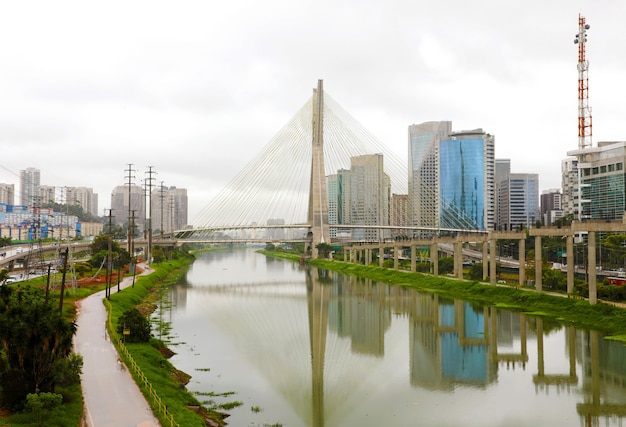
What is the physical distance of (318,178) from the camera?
51375mm

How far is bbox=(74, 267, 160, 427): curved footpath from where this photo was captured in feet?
30.8

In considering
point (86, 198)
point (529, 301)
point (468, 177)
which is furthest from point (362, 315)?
point (86, 198)

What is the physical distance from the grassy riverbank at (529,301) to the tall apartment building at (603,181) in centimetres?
1352

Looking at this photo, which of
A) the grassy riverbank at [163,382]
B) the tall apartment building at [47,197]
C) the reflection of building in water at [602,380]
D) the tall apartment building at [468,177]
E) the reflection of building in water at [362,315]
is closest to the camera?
the grassy riverbank at [163,382]

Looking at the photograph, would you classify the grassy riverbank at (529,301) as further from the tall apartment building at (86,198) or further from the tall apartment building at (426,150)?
the tall apartment building at (86,198)

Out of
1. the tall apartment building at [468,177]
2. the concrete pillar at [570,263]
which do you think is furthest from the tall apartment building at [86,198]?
the concrete pillar at [570,263]

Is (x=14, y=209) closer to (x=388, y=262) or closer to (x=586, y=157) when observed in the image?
(x=388, y=262)

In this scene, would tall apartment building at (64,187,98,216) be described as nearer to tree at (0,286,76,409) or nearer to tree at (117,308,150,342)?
tree at (117,308,150,342)

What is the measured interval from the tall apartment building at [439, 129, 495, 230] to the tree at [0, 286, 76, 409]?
82765 mm

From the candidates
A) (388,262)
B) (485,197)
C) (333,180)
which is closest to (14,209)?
(333,180)

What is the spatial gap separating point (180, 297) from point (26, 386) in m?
21.8

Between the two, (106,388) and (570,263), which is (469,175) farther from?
(106,388)

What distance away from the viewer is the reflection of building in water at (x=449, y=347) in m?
14.7

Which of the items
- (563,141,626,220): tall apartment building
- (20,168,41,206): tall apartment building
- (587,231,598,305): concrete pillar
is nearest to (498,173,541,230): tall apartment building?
(563,141,626,220): tall apartment building
